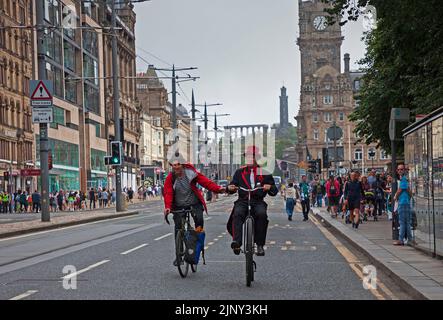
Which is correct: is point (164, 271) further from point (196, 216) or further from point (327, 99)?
point (327, 99)

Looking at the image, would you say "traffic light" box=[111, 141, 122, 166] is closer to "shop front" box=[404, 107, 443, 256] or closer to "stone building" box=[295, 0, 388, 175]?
"shop front" box=[404, 107, 443, 256]

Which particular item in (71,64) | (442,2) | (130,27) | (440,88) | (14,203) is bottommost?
(14,203)

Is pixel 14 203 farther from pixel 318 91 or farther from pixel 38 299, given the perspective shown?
pixel 318 91

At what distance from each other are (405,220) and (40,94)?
55.7 ft

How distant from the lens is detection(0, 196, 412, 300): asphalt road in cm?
1065

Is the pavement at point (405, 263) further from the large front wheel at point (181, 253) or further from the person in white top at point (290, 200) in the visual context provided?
the person in white top at point (290, 200)

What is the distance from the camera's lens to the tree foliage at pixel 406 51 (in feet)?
61.2

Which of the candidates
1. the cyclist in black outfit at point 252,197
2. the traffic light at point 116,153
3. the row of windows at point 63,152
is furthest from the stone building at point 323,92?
the cyclist in black outfit at point 252,197

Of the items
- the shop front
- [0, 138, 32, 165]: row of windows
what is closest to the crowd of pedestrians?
the shop front

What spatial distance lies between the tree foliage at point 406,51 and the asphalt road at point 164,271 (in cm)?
523

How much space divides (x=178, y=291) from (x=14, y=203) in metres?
50.4

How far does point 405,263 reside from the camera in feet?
45.2

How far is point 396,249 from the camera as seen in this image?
55.1 ft
